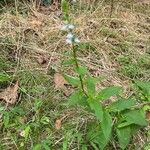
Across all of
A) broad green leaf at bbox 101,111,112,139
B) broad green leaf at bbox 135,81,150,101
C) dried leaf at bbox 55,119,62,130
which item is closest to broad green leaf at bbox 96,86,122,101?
broad green leaf at bbox 101,111,112,139

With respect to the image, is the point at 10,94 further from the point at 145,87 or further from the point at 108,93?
the point at 145,87

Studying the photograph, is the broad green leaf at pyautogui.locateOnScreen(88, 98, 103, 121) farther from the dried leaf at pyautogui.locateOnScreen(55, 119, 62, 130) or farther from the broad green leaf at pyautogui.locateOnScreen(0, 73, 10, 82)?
the broad green leaf at pyautogui.locateOnScreen(0, 73, 10, 82)

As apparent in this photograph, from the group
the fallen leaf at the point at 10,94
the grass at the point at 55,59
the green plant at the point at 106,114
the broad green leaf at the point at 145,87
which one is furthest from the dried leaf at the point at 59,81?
the broad green leaf at the point at 145,87

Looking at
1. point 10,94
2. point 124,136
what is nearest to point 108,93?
point 124,136

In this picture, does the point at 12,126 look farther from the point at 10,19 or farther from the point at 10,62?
the point at 10,19

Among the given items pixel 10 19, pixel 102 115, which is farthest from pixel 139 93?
pixel 10 19

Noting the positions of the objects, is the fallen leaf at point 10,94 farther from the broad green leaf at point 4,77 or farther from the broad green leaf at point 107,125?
the broad green leaf at point 107,125
